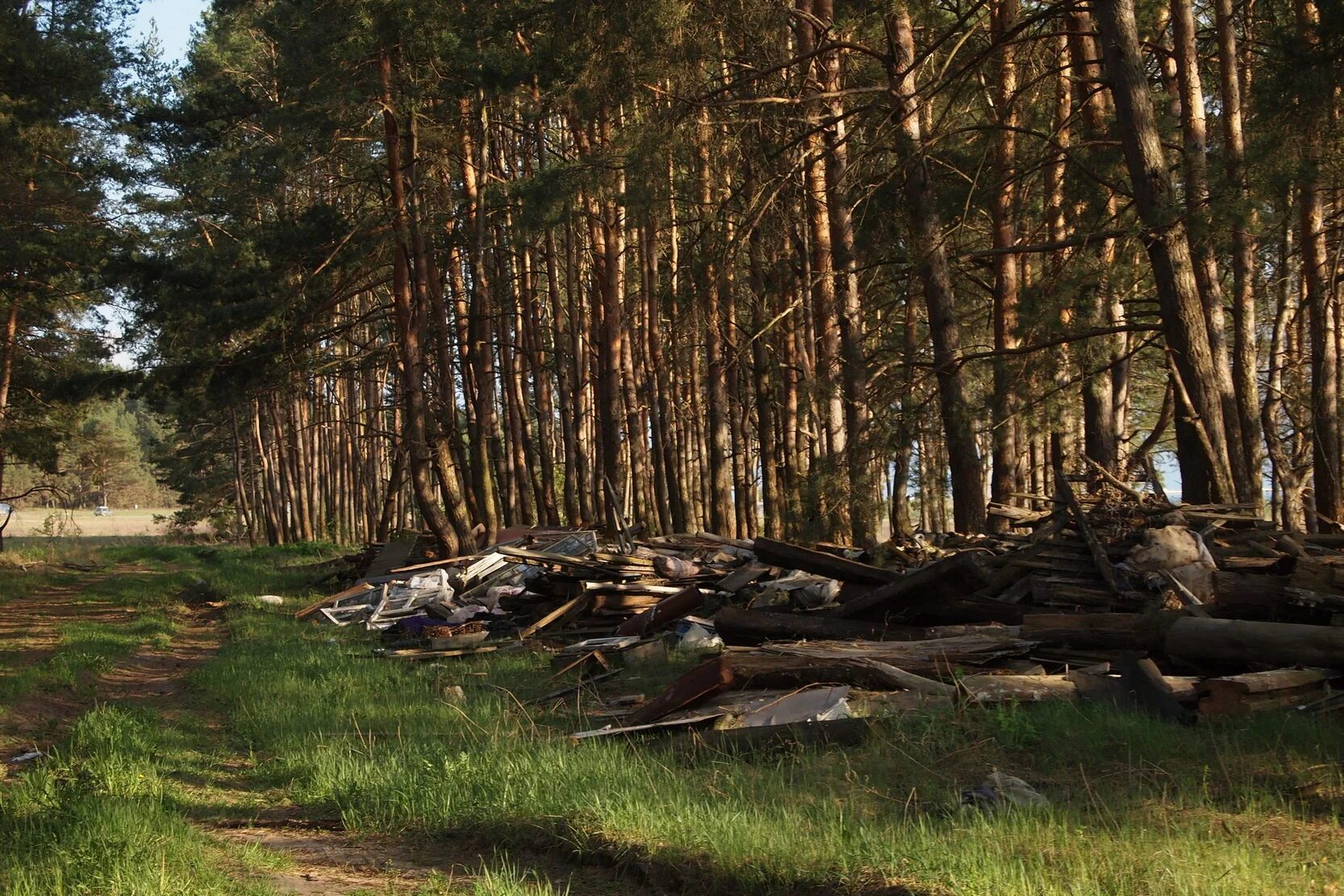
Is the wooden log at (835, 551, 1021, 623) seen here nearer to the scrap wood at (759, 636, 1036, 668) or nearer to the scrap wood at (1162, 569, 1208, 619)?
the scrap wood at (759, 636, 1036, 668)

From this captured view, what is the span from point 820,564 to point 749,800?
6.16 m

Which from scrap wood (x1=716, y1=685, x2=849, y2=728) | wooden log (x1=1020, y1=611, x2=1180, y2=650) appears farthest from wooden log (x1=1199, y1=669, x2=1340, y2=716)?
scrap wood (x1=716, y1=685, x2=849, y2=728)

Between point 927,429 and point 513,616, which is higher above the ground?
point 927,429

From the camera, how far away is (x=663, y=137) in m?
14.3

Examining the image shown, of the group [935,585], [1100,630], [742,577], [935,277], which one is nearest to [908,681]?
[1100,630]

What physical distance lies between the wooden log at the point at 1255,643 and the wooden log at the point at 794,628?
8.06 ft

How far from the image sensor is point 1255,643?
7949 millimetres

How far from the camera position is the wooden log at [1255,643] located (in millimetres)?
7641

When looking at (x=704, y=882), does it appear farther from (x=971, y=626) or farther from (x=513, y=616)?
(x=513, y=616)

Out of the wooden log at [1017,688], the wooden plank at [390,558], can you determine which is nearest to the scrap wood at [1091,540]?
the wooden log at [1017,688]

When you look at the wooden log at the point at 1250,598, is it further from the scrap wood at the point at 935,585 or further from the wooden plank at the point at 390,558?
the wooden plank at the point at 390,558

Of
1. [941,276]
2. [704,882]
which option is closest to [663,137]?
[941,276]

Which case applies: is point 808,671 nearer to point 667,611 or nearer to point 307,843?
point 307,843

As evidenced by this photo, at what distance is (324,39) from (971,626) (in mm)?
16862
